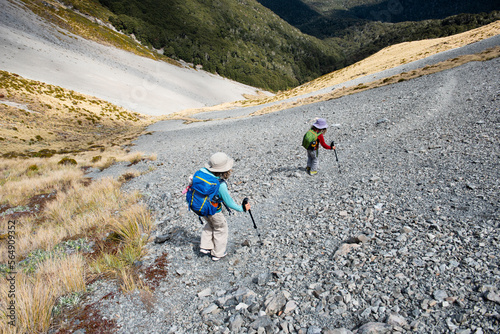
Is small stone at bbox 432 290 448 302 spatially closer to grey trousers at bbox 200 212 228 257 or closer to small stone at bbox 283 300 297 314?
small stone at bbox 283 300 297 314

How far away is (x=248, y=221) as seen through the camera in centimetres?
714

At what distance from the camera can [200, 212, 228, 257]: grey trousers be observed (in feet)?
17.4

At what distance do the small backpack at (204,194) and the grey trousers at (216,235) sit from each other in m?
0.33

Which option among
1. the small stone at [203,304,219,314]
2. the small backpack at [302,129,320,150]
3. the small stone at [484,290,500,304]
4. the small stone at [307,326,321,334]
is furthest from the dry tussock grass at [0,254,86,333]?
the small backpack at [302,129,320,150]

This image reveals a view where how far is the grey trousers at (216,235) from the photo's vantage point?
5.29 metres

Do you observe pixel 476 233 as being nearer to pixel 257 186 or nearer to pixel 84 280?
pixel 257 186

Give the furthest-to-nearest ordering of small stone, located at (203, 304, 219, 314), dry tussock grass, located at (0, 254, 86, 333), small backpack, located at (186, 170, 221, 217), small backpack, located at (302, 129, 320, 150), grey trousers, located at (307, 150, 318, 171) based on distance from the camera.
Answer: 1. grey trousers, located at (307, 150, 318, 171)
2. small backpack, located at (302, 129, 320, 150)
3. small backpack, located at (186, 170, 221, 217)
4. small stone, located at (203, 304, 219, 314)
5. dry tussock grass, located at (0, 254, 86, 333)

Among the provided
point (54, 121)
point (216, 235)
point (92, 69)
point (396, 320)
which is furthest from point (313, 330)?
point (92, 69)

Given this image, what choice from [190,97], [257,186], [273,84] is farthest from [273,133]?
[273,84]

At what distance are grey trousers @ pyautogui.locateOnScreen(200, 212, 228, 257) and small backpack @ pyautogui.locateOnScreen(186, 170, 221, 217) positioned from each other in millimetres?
335

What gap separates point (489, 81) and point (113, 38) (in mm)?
144064

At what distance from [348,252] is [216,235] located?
2782mm

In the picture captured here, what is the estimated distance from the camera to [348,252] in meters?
4.64

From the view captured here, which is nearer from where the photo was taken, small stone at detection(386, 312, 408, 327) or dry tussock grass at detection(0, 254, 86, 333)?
small stone at detection(386, 312, 408, 327)
